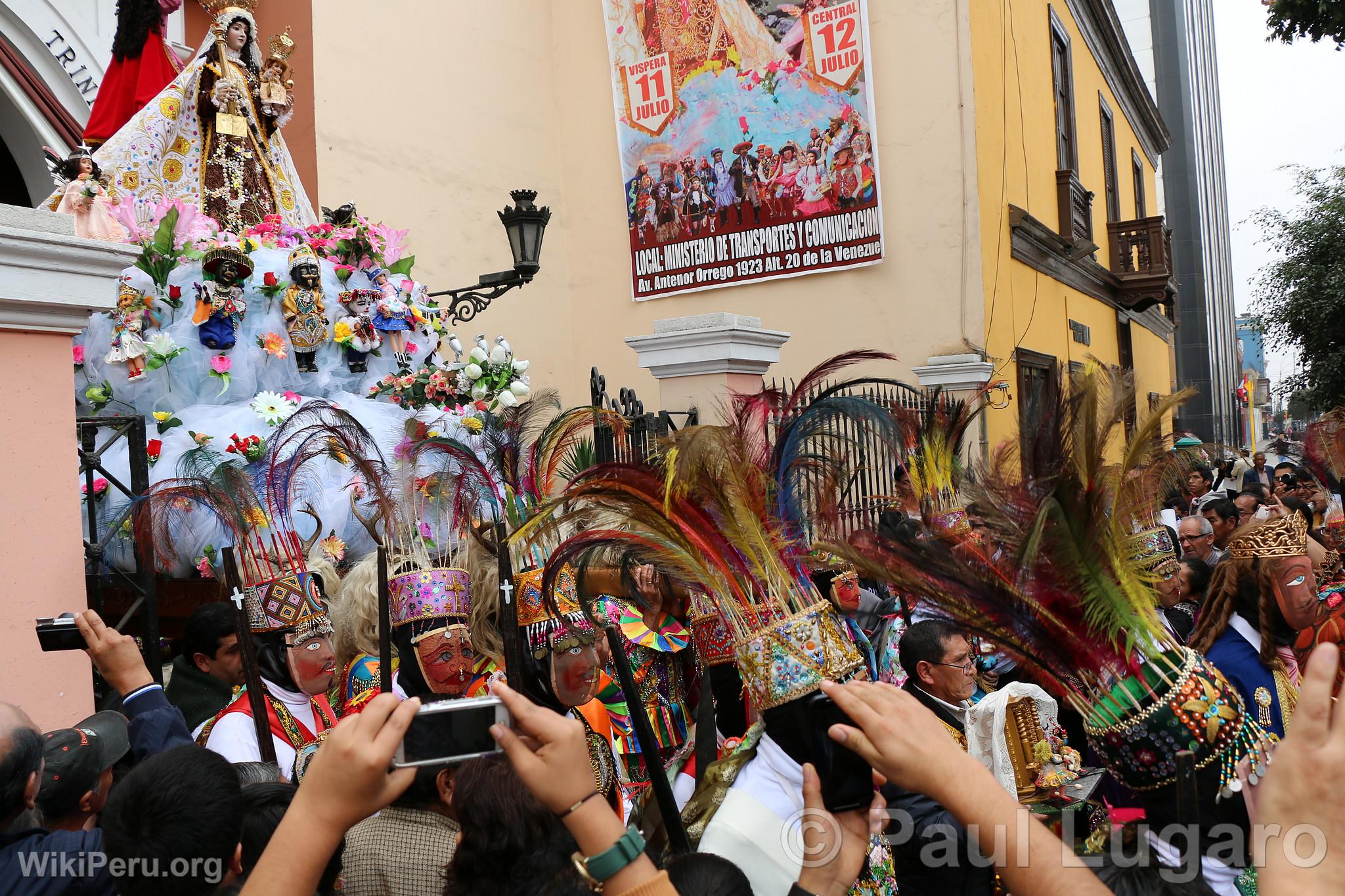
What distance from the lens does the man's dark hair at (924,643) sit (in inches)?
137

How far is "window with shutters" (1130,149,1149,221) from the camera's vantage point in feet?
71.1

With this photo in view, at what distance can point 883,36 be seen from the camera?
12008 mm

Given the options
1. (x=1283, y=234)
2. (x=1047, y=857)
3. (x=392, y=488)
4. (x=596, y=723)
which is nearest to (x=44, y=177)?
(x=392, y=488)

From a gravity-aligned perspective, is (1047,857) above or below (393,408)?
below

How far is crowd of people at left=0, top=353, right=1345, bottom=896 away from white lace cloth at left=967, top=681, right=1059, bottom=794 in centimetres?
1

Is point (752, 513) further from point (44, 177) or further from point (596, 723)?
point (44, 177)

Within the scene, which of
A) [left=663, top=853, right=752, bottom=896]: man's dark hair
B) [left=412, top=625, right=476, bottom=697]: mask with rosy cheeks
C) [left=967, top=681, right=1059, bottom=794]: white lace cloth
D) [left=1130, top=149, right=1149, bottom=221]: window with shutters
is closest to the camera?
[left=663, top=853, right=752, bottom=896]: man's dark hair

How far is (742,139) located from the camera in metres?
12.6

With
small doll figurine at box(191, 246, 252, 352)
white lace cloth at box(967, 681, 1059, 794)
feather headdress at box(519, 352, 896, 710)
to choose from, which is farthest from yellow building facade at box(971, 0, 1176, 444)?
feather headdress at box(519, 352, 896, 710)

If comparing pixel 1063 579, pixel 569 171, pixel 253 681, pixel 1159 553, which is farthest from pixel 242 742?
pixel 569 171

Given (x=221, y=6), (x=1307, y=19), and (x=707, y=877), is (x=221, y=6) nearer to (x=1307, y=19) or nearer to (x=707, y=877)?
(x=707, y=877)

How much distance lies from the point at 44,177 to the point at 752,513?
33.6 ft

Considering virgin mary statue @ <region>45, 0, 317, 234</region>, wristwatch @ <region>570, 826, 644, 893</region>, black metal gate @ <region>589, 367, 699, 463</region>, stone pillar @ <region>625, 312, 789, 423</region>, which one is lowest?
wristwatch @ <region>570, 826, 644, 893</region>

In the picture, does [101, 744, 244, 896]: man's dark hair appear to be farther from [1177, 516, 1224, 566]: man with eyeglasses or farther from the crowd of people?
[1177, 516, 1224, 566]: man with eyeglasses
